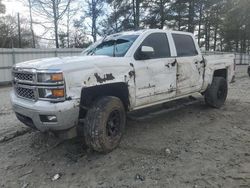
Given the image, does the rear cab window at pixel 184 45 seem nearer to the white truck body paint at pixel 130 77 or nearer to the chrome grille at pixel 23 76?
the white truck body paint at pixel 130 77

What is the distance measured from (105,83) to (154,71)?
1291 mm

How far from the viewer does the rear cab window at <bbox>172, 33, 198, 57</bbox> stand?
6.30 m

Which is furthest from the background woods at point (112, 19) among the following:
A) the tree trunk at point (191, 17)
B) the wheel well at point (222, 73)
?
the wheel well at point (222, 73)

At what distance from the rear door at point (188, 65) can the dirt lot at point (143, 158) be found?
85 centimetres

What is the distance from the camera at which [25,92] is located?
14.4 feet

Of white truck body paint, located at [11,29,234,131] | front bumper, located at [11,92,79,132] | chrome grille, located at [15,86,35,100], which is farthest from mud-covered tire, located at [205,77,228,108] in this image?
chrome grille, located at [15,86,35,100]

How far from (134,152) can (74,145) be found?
113 cm

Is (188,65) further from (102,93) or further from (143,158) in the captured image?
(143,158)

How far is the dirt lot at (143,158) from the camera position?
3.79m

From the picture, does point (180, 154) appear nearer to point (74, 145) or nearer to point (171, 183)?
point (171, 183)

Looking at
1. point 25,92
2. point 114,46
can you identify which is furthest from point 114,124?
point 114,46

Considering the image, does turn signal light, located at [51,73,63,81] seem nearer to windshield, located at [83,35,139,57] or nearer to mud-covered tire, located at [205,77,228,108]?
windshield, located at [83,35,139,57]

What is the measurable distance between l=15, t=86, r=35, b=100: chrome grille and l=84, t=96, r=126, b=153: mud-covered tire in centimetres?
89

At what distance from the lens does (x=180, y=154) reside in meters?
4.55
